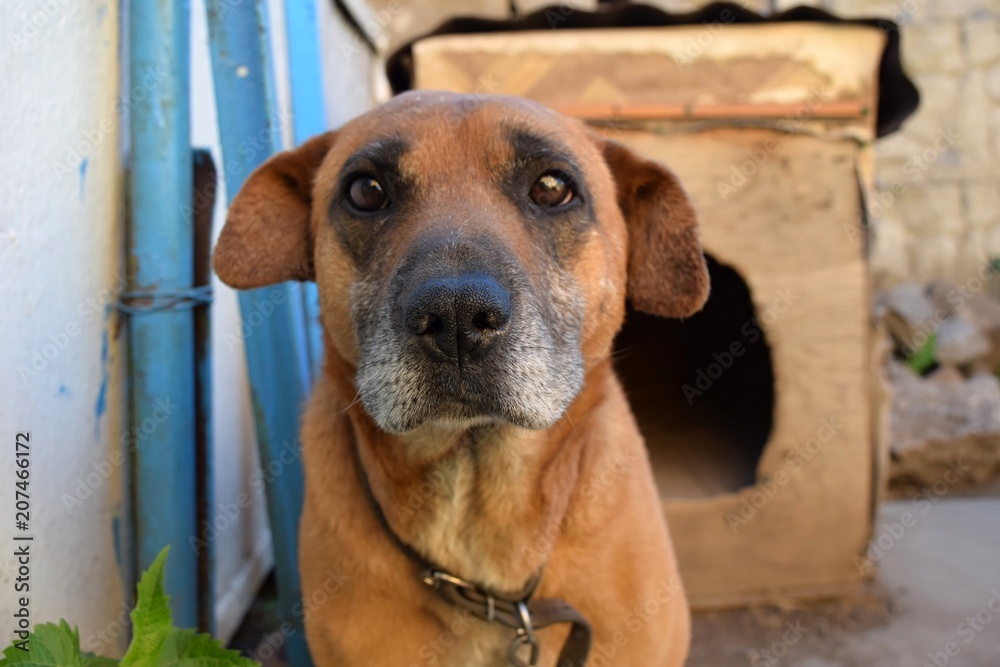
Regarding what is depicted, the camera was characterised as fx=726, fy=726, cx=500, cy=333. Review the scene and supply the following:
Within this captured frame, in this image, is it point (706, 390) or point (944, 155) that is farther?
point (944, 155)

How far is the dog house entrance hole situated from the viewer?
363 centimetres

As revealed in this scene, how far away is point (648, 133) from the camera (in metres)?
3.05

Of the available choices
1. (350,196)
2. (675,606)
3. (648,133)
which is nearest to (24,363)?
(350,196)

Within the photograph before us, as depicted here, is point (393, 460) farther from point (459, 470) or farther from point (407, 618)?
point (407, 618)

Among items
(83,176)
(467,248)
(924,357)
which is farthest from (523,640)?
(924,357)

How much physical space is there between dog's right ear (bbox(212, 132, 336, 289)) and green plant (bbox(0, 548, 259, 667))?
838 mm

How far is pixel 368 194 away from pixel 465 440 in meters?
0.65

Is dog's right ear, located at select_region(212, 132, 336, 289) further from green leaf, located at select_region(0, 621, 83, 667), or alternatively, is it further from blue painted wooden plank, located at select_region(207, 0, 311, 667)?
green leaf, located at select_region(0, 621, 83, 667)

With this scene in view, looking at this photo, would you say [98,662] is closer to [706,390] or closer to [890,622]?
[890,622]

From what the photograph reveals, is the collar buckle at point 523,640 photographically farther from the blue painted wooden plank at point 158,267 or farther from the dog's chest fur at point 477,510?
the blue painted wooden plank at point 158,267

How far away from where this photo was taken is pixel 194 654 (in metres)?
1.36

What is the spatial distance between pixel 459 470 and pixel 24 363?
1.00 m

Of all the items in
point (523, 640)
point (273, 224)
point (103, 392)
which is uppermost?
point (273, 224)

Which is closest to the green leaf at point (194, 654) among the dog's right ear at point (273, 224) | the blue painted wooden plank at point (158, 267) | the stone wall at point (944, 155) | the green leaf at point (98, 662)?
the green leaf at point (98, 662)
